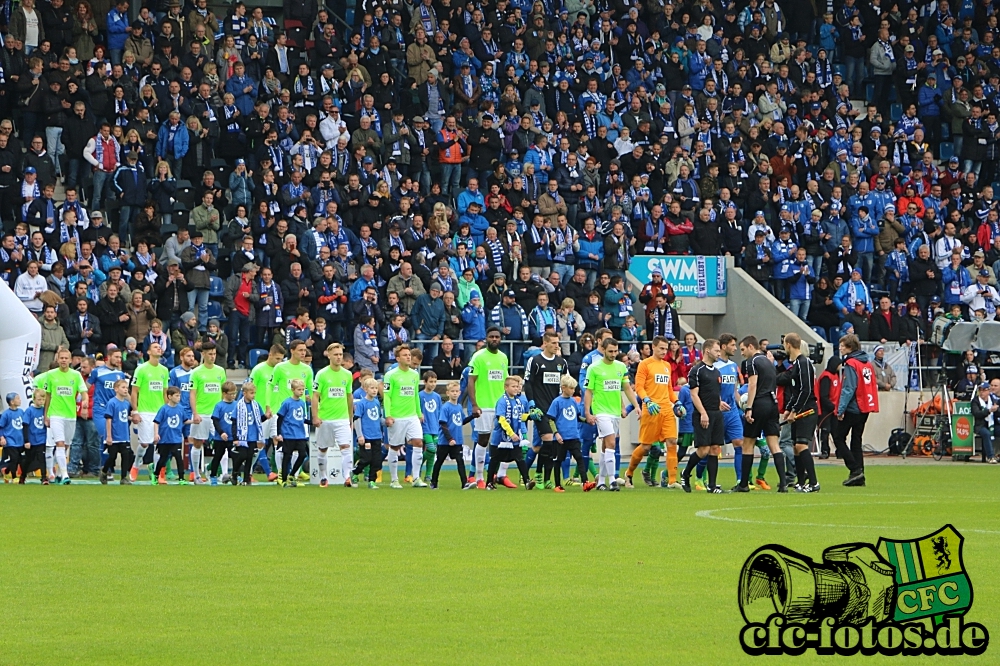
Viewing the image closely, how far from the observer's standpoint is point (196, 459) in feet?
78.0

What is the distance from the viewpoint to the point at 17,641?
8.28m

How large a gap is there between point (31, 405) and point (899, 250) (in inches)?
794

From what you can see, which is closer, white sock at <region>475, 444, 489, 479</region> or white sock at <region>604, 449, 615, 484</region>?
white sock at <region>604, 449, 615, 484</region>

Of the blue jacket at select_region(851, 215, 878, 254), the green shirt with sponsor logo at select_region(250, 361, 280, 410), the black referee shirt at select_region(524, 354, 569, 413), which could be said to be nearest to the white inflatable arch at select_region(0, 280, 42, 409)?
the black referee shirt at select_region(524, 354, 569, 413)

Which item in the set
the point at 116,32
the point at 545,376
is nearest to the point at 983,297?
the point at 545,376

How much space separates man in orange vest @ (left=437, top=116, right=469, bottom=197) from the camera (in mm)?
33062

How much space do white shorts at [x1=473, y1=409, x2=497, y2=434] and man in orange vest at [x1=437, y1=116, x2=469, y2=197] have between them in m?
10.5

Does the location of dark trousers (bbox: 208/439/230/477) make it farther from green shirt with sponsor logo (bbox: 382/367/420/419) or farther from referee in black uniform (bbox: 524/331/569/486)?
referee in black uniform (bbox: 524/331/569/486)

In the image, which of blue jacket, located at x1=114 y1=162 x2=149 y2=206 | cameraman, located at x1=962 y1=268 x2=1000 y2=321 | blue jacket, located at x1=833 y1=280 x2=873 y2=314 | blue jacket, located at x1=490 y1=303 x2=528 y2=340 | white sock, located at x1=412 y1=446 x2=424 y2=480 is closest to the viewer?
white sock, located at x1=412 y1=446 x2=424 y2=480

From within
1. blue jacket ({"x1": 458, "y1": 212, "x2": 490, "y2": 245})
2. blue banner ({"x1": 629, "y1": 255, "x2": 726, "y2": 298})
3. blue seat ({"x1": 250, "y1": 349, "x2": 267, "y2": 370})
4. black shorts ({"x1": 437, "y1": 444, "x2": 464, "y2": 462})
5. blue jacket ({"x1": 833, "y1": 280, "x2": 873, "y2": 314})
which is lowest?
black shorts ({"x1": 437, "y1": 444, "x2": 464, "y2": 462})

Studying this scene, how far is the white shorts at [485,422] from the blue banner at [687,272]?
11270 millimetres

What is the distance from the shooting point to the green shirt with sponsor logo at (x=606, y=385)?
21.4 metres

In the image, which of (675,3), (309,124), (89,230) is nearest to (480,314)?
(309,124)

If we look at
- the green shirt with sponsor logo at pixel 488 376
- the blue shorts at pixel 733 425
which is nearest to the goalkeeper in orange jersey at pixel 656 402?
the blue shorts at pixel 733 425
